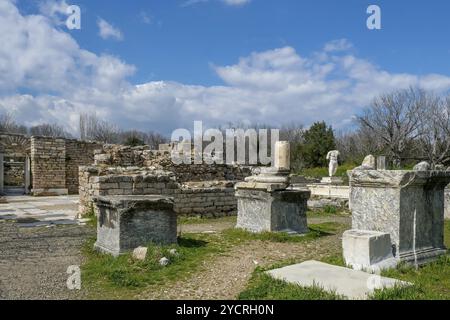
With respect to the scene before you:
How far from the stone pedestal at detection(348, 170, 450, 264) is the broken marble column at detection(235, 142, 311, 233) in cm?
266

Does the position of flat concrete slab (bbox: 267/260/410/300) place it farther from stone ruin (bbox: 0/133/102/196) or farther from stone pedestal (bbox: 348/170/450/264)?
stone ruin (bbox: 0/133/102/196)

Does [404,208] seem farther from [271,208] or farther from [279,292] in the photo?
[271,208]

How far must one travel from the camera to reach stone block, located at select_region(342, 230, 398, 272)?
5465mm

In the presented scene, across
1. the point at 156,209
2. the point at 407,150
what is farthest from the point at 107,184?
the point at 407,150

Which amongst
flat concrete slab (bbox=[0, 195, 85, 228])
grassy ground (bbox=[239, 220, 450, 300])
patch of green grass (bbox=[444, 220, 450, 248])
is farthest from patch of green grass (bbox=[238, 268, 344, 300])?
flat concrete slab (bbox=[0, 195, 85, 228])

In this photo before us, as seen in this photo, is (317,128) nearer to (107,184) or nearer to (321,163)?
(321,163)

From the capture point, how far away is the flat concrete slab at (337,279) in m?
4.41

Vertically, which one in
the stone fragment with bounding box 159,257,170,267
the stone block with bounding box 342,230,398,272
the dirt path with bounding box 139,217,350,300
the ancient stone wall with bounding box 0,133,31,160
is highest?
the ancient stone wall with bounding box 0,133,31,160

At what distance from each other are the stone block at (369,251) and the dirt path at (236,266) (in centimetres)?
116

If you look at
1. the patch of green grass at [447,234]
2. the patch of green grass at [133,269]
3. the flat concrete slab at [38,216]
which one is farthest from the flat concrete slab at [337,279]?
the flat concrete slab at [38,216]

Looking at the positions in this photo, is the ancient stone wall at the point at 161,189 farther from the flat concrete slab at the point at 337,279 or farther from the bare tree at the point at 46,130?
the bare tree at the point at 46,130

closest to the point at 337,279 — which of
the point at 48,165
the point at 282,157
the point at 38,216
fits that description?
the point at 282,157

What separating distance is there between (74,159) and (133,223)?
1692 centimetres

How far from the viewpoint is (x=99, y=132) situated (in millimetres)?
54062
